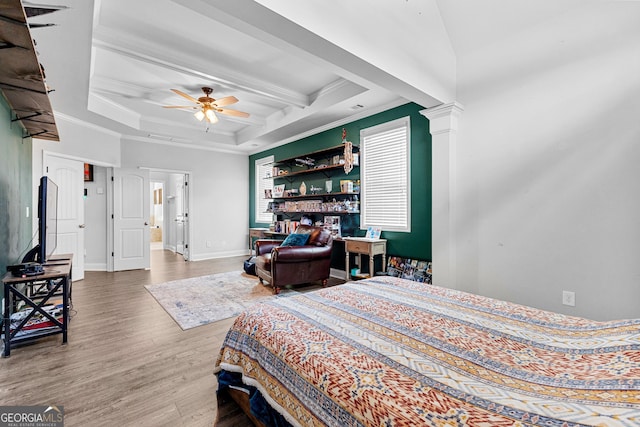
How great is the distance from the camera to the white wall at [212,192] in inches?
250

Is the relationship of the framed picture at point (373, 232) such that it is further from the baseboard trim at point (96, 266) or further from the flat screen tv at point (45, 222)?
the baseboard trim at point (96, 266)

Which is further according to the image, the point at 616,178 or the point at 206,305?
the point at 206,305

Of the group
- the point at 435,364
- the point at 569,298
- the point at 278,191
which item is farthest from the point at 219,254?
the point at 435,364

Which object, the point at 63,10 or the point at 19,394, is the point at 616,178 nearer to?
the point at 63,10

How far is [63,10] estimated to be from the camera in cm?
203

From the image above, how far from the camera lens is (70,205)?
4695 mm

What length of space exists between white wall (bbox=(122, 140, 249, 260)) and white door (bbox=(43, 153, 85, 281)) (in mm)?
1260

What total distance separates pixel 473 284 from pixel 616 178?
5.26 ft

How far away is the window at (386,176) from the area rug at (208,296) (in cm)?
178

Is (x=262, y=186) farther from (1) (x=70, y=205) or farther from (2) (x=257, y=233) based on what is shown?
(1) (x=70, y=205)

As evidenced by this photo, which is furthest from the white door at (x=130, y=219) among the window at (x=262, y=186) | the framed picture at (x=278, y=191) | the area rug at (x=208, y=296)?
the framed picture at (x=278, y=191)

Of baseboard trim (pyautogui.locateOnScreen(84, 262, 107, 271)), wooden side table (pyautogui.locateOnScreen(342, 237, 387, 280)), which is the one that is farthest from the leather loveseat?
A: baseboard trim (pyautogui.locateOnScreen(84, 262, 107, 271))

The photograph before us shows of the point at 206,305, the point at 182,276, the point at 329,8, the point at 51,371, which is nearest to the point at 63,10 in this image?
the point at 329,8

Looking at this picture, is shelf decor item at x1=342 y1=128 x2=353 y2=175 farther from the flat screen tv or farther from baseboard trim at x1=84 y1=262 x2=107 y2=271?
baseboard trim at x1=84 y1=262 x2=107 y2=271
